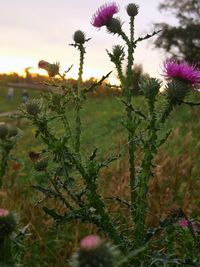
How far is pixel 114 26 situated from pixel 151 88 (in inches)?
45.4

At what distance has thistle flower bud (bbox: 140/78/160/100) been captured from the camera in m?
2.94

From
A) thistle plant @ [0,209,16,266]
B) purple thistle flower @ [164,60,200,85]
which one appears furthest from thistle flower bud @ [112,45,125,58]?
thistle plant @ [0,209,16,266]

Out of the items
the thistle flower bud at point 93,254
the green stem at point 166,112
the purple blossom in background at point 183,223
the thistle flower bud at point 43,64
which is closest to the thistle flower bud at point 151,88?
the green stem at point 166,112

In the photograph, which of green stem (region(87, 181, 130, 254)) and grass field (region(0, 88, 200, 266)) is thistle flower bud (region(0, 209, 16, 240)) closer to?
green stem (region(87, 181, 130, 254))

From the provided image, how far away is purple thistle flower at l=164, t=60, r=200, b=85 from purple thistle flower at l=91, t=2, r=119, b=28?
122 centimetres

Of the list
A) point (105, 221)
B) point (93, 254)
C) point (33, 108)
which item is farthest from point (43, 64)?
point (93, 254)

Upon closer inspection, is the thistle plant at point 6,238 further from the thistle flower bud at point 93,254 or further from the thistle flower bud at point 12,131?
the thistle flower bud at point 12,131

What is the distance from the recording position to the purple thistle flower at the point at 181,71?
301 centimetres

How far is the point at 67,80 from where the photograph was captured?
390 cm

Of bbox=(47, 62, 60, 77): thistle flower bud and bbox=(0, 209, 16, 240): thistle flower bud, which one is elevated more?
bbox=(47, 62, 60, 77): thistle flower bud

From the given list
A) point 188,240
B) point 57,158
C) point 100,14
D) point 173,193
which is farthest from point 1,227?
point 173,193

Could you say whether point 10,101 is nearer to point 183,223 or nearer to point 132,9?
point 132,9

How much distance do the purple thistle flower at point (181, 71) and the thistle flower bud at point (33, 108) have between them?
0.74 metres

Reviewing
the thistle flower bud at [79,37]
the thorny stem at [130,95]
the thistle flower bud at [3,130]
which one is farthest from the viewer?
the thistle flower bud at [79,37]
